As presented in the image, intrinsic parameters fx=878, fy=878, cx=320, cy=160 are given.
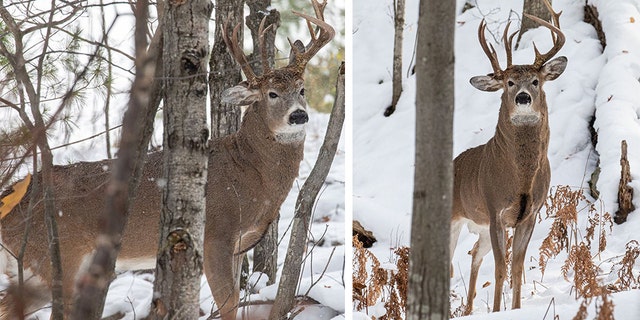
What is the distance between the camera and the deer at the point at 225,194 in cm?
335

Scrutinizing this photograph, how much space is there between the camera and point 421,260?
2412mm

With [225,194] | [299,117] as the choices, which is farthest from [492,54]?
[225,194]

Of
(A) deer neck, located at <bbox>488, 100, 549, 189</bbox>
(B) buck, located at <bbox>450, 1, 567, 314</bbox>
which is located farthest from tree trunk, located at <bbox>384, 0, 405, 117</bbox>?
(A) deer neck, located at <bbox>488, 100, 549, 189</bbox>

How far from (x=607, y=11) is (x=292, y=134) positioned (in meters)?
1.63

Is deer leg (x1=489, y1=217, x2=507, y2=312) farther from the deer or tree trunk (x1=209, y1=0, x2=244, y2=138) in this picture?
tree trunk (x1=209, y1=0, x2=244, y2=138)

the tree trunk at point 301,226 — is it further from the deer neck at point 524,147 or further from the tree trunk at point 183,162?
the tree trunk at point 183,162

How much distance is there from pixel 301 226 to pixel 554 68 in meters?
1.33

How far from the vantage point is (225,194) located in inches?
138

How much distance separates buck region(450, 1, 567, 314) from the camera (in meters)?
3.95

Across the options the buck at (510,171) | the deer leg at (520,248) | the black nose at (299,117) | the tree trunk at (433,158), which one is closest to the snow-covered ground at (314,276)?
the black nose at (299,117)

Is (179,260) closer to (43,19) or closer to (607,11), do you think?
(43,19)

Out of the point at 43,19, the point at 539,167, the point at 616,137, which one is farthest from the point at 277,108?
the point at 616,137

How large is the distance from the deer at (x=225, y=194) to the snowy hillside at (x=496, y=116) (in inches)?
28.4

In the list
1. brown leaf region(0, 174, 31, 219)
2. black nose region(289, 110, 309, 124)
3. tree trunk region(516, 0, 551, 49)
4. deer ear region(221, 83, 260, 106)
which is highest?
tree trunk region(516, 0, 551, 49)
